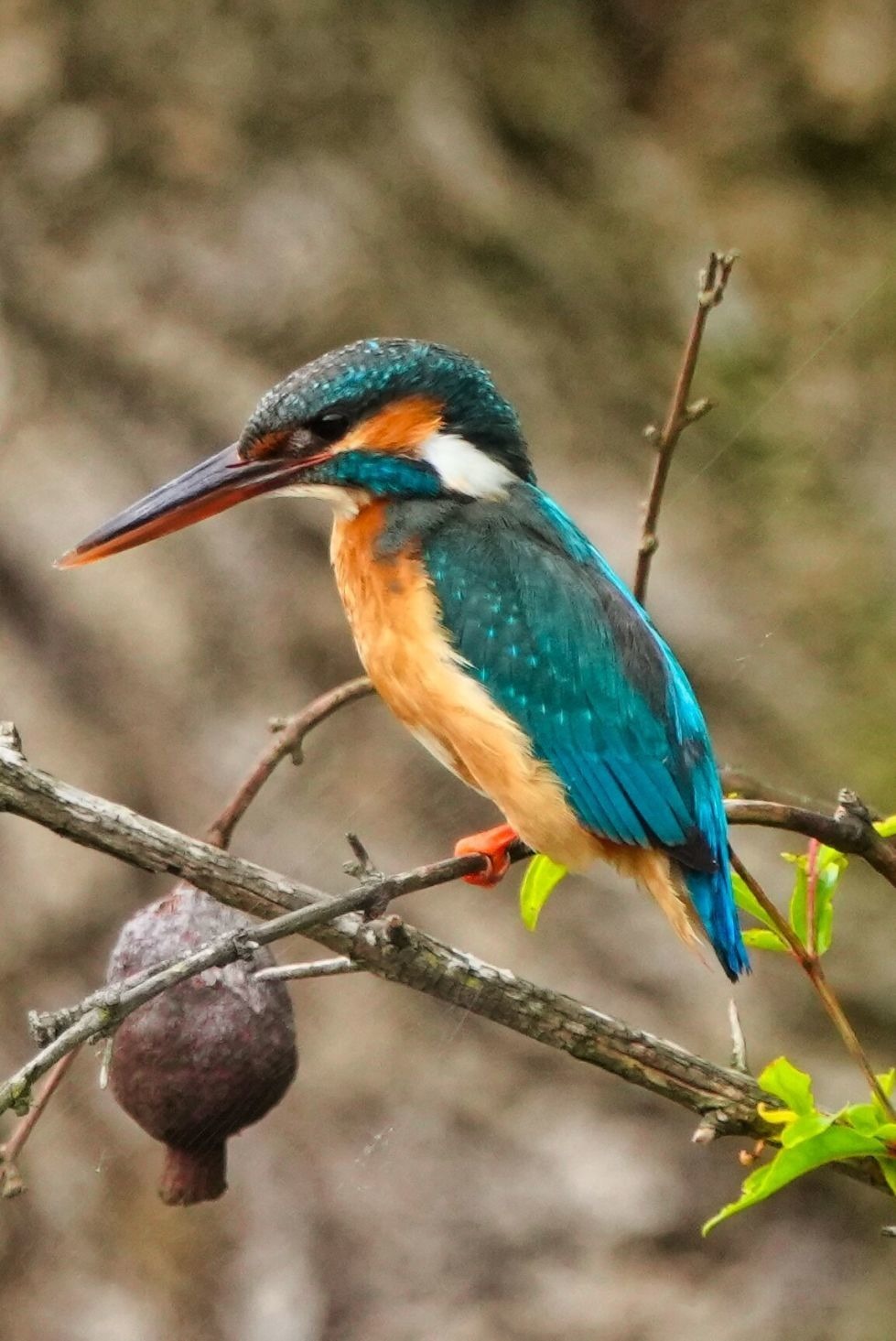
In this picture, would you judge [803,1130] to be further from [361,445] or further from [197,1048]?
[361,445]

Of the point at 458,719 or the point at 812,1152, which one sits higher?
the point at 458,719

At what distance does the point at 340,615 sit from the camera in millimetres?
2039

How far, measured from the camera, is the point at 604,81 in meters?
2.13

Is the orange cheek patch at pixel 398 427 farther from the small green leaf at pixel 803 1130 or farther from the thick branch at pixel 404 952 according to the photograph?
the small green leaf at pixel 803 1130

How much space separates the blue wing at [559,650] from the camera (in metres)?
1.15

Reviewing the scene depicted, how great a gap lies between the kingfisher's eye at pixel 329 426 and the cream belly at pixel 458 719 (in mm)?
104

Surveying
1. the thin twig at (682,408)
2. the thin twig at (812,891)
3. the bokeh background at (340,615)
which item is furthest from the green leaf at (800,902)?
the bokeh background at (340,615)

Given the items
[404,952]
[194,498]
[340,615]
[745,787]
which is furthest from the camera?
[340,615]

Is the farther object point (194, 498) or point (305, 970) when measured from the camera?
point (194, 498)

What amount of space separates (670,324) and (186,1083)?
1506 mm

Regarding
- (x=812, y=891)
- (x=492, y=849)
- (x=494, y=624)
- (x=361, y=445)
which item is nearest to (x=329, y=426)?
(x=361, y=445)

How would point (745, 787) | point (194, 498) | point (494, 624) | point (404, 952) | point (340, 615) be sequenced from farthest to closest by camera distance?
point (340, 615)
point (745, 787)
point (494, 624)
point (194, 498)
point (404, 952)

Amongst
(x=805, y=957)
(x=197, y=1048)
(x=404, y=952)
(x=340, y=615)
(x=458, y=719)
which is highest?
(x=340, y=615)

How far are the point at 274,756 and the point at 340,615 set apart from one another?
106 centimetres
